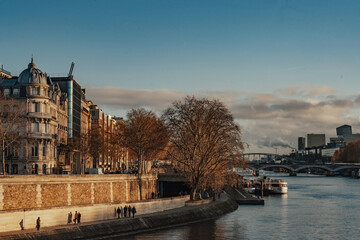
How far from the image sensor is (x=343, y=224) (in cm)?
7100

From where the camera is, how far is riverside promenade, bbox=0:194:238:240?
159 ft

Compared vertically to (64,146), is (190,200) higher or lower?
lower

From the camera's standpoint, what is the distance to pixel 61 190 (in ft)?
215

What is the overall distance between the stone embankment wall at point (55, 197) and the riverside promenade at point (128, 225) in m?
1.17

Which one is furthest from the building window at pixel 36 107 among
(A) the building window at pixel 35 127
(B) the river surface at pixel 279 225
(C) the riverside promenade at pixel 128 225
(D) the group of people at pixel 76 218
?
(B) the river surface at pixel 279 225

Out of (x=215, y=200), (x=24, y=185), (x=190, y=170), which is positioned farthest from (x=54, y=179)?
(x=215, y=200)

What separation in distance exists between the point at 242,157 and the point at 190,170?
8800mm

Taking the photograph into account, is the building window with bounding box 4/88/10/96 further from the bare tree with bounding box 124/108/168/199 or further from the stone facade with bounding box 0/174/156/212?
the bare tree with bounding box 124/108/168/199

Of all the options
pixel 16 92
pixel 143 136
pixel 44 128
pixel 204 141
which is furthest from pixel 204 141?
pixel 16 92

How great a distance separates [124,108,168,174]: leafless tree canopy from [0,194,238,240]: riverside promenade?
24.3m

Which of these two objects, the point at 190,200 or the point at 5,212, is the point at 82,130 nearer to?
the point at 190,200

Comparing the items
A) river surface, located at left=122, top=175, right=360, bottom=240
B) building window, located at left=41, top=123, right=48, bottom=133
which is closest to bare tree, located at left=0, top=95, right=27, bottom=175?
building window, located at left=41, top=123, right=48, bottom=133

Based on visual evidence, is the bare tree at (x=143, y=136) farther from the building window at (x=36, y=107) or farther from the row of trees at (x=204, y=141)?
the building window at (x=36, y=107)

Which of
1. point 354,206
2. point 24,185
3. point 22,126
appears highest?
point 22,126
